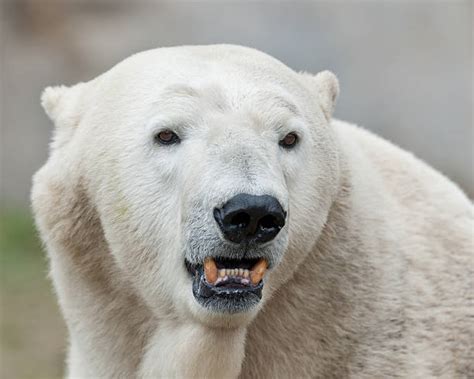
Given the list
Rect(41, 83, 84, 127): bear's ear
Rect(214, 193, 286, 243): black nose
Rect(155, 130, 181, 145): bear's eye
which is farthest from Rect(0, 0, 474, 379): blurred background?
Rect(214, 193, 286, 243): black nose

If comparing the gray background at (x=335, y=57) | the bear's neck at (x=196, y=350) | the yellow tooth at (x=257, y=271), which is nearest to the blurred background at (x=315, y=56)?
the gray background at (x=335, y=57)

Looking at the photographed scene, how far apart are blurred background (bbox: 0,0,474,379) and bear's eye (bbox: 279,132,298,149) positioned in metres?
8.17

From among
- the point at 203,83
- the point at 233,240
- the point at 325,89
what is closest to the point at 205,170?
A: the point at 233,240

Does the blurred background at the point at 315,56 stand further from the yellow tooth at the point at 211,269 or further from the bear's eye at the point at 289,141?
the yellow tooth at the point at 211,269

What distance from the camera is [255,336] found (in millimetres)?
4527

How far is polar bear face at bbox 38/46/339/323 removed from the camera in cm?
388

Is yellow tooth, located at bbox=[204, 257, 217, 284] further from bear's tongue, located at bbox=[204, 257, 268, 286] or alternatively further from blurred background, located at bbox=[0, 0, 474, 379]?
blurred background, located at bbox=[0, 0, 474, 379]

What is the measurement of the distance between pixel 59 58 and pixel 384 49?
3.87m

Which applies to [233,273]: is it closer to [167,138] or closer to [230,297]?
[230,297]

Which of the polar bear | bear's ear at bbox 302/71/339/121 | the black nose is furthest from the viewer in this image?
bear's ear at bbox 302/71/339/121

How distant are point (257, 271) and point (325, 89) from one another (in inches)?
45.9

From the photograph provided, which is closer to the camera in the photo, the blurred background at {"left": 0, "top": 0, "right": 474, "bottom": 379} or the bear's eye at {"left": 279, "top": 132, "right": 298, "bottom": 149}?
the bear's eye at {"left": 279, "top": 132, "right": 298, "bottom": 149}

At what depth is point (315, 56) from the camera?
41.5 feet

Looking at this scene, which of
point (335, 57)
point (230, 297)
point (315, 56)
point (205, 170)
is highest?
point (335, 57)
